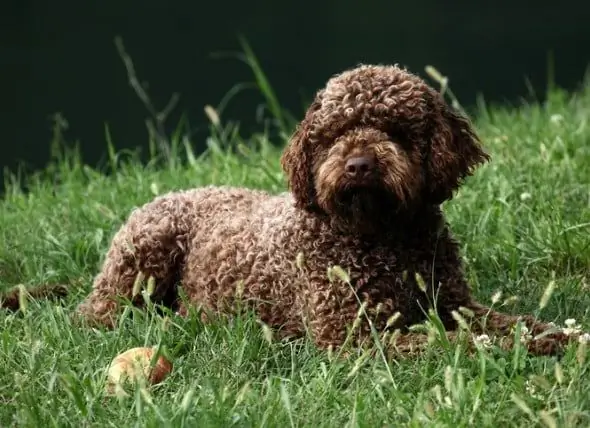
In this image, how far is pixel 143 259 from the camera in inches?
196

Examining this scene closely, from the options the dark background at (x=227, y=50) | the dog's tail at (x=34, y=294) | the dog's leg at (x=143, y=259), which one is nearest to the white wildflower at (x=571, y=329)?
the dog's leg at (x=143, y=259)

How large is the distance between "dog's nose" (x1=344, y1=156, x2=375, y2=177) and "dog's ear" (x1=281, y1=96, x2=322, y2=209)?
0.31 m

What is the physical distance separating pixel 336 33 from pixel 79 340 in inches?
632

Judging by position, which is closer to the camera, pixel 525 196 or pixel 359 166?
pixel 359 166

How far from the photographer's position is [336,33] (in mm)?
19984

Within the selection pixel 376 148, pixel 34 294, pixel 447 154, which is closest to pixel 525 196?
pixel 447 154

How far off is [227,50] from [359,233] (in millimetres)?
13633

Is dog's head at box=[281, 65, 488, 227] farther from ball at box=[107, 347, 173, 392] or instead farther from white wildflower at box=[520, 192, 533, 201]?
white wildflower at box=[520, 192, 533, 201]

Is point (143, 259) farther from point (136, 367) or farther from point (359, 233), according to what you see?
point (136, 367)

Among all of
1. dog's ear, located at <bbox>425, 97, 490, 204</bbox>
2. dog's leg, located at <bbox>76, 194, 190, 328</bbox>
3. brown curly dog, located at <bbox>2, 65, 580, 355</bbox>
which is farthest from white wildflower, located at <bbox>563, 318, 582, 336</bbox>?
dog's leg, located at <bbox>76, 194, 190, 328</bbox>

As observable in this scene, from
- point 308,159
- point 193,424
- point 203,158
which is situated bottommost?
point 203,158

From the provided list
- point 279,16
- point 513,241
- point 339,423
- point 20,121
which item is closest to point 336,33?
point 279,16

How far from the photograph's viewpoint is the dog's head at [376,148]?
4066 mm

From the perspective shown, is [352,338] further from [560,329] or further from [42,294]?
[42,294]
